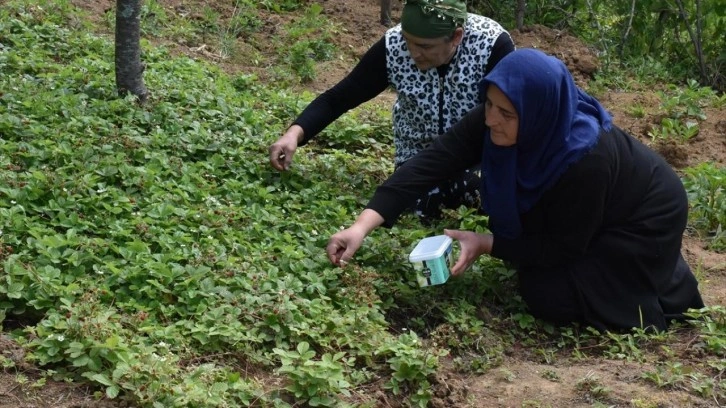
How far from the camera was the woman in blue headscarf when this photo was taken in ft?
12.9

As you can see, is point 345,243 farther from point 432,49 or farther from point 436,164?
point 432,49

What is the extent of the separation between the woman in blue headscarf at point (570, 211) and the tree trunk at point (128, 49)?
6.42 feet

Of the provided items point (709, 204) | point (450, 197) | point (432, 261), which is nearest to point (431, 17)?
point (450, 197)

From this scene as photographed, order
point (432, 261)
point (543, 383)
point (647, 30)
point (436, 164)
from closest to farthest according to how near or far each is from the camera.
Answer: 1. point (543, 383)
2. point (432, 261)
3. point (436, 164)
4. point (647, 30)

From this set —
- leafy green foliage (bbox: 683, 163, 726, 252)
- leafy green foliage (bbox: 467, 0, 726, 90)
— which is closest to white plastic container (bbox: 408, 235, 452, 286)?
leafy green foliage (bbox: 683, 163, 726, 252)

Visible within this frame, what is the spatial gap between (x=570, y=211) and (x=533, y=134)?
1.19ft

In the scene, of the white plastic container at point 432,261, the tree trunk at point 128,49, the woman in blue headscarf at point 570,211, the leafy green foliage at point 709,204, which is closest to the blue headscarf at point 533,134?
the woman in blue headscarf at point 570,211

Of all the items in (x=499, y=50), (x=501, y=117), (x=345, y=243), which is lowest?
Result: (x=345, y=243)

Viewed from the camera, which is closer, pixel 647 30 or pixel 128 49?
pixel 128 49

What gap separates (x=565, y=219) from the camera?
4.04m

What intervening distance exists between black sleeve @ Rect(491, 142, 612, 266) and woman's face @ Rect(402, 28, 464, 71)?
104 centimetres

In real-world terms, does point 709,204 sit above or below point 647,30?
above

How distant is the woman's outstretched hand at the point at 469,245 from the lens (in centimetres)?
417

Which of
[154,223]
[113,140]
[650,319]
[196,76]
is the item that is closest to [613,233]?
[650,319]
